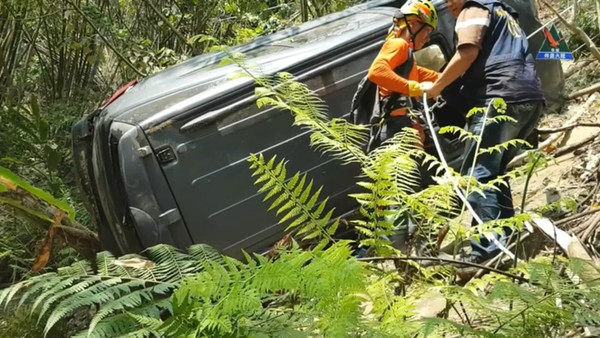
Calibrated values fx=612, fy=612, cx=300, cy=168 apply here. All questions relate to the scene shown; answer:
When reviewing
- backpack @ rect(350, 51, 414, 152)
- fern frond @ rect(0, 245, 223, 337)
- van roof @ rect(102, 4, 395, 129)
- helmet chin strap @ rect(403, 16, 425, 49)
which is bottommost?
backpack @ rect(350, 51, 414, 152)

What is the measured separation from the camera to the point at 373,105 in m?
4.02

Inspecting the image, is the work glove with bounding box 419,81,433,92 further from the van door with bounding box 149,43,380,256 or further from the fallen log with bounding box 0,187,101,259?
the fallen log with bounding box 0,187,101,259

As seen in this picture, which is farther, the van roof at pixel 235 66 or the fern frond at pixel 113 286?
the van roof at pixel 235 66

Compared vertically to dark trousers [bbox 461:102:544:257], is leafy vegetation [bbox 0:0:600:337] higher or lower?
higher

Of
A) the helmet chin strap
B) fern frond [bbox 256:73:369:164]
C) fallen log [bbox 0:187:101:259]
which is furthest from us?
the helmet chin strap

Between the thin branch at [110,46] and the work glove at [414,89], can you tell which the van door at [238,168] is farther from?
the thin branch at [110,46]

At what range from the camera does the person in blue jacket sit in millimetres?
3410

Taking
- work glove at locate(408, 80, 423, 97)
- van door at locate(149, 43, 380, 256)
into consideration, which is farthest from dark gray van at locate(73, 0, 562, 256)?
work glove at locate(408, 80, 423, 97)

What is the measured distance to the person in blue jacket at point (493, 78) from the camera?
11.2 ft

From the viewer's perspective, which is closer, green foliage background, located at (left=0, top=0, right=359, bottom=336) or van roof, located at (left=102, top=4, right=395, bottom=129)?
van roof, located at (left=102, top=4, right=395, bottom=129)

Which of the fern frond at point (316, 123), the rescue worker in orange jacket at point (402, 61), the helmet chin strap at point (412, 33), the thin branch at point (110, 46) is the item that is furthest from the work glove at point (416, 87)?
the thin branch at point (110, 46)

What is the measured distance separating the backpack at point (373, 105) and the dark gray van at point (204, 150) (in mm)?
392

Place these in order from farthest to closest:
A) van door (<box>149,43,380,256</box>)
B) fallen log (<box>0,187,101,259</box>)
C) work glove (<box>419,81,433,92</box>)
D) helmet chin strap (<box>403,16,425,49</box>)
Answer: van door (<box>149,43,380,256</box>) < helmet chin strap (<box>403,16,425,49</box>) < work glove (<box>419,81,433,92</box>) < fallen log (<box>0,187,101,259</box>)

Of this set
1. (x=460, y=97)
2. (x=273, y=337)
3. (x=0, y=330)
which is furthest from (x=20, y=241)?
(x=273, y=337)
